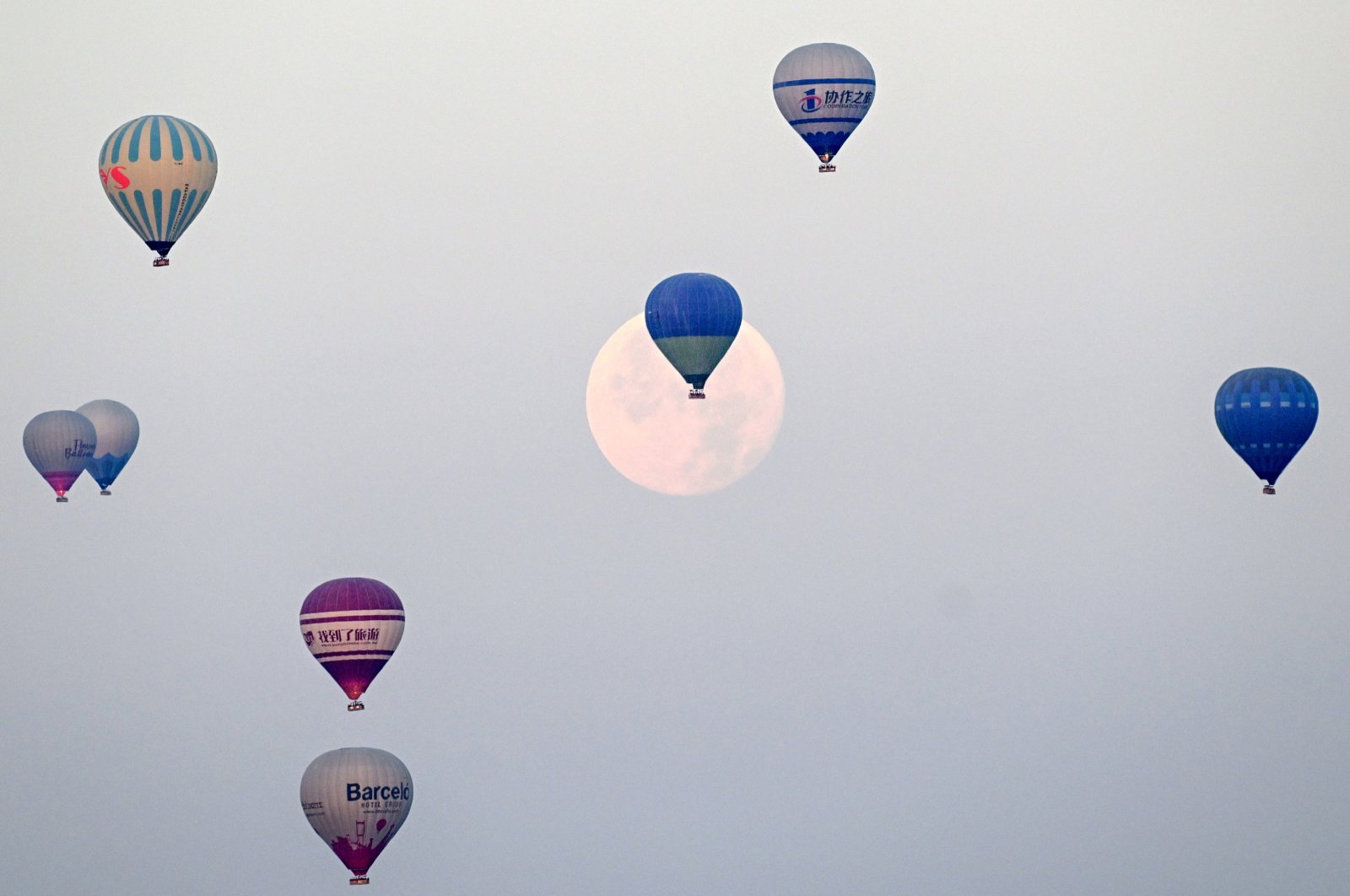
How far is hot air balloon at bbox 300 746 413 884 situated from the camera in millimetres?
52094

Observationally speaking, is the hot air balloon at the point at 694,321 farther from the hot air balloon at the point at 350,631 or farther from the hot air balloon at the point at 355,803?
the hot air balloon at the point at 355,803

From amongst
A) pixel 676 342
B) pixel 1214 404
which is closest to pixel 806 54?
pixel 676 342

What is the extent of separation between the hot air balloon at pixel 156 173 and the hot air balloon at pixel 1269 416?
20243 mm

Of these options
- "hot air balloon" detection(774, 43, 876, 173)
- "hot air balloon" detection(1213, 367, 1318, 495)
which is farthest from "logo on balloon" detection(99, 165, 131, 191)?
"hot air balloon" detection(1213, 367, 1318, 495)

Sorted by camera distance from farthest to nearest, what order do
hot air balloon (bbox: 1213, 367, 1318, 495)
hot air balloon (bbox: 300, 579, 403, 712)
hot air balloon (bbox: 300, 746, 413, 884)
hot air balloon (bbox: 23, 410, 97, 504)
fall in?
hot air balloon (bbox: 23, 410, 97, 504)
hot air balloon (bbox: 300, 746, 413, 884)
hot air balloon (bbox: 300, 579, 403, 712)
hot air balloon (bbox: 1213, 367, 1318, 495)

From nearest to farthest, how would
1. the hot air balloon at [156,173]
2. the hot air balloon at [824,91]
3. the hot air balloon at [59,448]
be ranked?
the hot air balloon at [156,173] → the hot air balloon at [824,91] → the hot air balloon at [59,448]

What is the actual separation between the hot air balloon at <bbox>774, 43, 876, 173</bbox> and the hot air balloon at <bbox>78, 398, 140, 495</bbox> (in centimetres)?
1765

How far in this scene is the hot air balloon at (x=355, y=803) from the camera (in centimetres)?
5209

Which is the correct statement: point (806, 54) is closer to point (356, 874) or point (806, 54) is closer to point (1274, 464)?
point (1274, 464)

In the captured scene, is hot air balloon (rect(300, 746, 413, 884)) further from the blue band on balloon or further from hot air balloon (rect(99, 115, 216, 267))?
the blue band on balloon

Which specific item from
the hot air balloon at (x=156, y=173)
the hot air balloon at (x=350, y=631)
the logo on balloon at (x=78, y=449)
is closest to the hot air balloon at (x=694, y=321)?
the hot air balloon at (x=350, y=631)

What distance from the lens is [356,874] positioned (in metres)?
52.5

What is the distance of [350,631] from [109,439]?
1082 centimetres

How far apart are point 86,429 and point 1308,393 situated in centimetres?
2620
